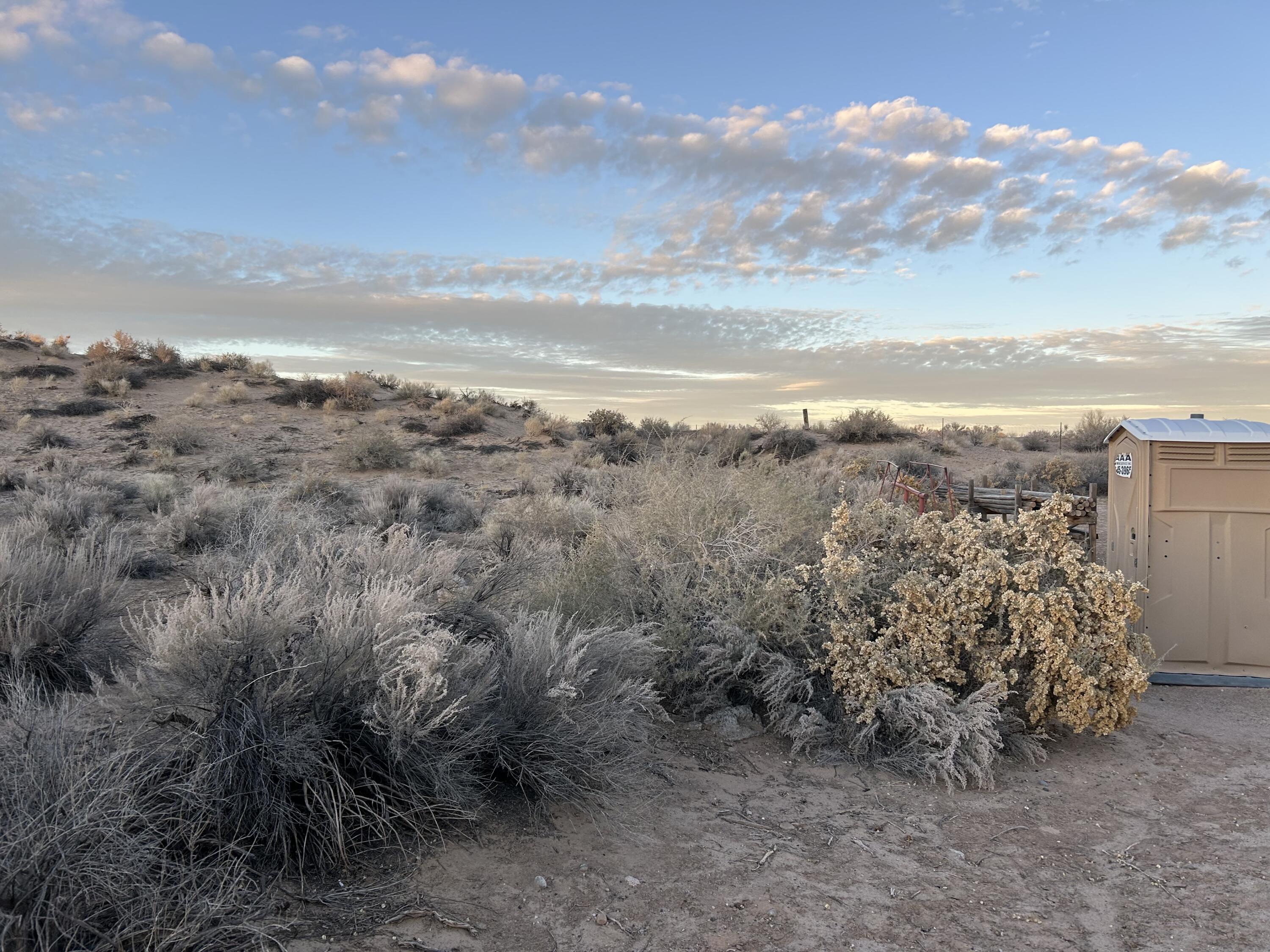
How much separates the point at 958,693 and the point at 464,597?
351 cm

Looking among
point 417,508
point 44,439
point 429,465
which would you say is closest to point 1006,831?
point 417,508

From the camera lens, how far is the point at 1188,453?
756 centimetres

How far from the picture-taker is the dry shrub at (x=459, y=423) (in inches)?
1054

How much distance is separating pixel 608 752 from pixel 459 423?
23487 mm

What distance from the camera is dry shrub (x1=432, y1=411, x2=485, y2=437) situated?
26781 millimetres

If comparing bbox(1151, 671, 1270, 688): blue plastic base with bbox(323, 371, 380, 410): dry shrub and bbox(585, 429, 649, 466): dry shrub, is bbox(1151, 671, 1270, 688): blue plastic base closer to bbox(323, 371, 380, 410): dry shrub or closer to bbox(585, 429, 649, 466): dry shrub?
bbox(585, 429, 649, 466): dry shrub

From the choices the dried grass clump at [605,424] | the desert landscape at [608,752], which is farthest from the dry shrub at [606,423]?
the desert landscape at [608,752]

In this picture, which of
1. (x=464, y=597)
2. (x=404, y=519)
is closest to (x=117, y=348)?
(x=404, y=519)

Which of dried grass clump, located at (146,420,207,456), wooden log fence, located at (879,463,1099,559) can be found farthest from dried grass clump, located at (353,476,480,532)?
dried grass clump, located at (146,420,207,456)

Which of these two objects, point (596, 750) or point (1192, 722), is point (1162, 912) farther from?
point (1192, 722)

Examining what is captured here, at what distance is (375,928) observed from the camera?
3.38m

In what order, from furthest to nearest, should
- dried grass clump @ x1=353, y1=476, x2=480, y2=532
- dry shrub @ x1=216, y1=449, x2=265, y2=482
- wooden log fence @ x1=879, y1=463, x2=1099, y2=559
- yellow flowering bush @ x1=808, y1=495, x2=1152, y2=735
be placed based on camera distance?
1. dry shrub @ x1=216, y1=449, x2=265, y2=482
2. dried grass clump @ x1=353, y1=476, x2=480, y2=532
3. wooden log fence @ x1=879, y1=463, x2=1099, y2=559
4. yellow flowering bush @ x1=808, y1=495, x2=1152, y2=735

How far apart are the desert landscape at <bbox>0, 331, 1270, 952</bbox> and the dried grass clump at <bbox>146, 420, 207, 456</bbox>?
1412cm

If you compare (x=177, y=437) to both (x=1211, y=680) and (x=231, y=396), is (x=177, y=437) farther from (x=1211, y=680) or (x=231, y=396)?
(x=1211, y=680)
